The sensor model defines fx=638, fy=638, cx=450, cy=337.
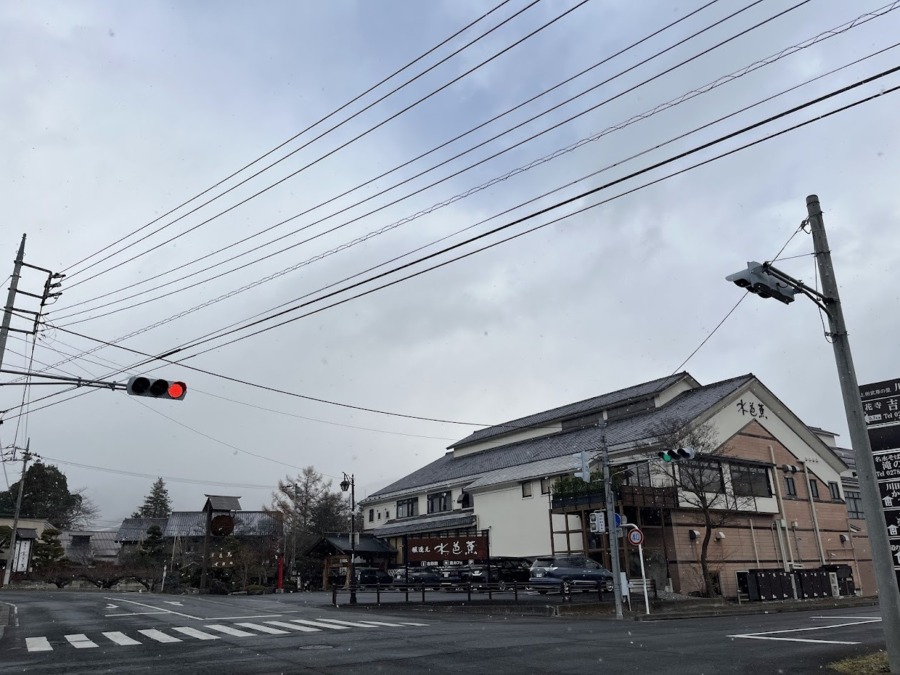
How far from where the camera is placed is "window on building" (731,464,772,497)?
34.4 metres

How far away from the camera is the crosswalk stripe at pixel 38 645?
12.9 m

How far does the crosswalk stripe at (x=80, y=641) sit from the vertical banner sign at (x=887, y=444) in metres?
15.2

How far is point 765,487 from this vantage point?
3603 centimetres

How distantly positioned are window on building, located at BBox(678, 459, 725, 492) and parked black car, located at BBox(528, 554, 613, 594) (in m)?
5.95

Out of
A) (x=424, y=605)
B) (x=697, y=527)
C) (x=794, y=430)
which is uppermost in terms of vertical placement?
(x=794, y=430)

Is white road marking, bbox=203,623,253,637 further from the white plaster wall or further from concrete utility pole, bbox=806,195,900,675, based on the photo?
the white plaster wall

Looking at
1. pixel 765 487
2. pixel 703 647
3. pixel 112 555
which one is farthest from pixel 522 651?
pixel 112 555

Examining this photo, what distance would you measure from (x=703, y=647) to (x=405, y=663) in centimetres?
619

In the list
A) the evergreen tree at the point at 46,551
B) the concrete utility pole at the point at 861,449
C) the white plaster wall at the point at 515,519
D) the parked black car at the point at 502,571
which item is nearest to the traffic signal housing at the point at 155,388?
the concrete utility pole at the point at 861,449

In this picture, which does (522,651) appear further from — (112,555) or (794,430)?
(112,555)

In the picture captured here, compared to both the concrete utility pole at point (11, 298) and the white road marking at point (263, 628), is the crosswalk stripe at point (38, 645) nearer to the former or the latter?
the white road marking at point (263, 628)

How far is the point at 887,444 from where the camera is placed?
1039cm

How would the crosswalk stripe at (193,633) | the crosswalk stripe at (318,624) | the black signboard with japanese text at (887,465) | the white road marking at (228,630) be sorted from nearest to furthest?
the black signboard with japanese text at (887,465) → the crosswalk stripe at (193,633) → the white road marking at (228,630) → the crosswalk stripe at (318,624)

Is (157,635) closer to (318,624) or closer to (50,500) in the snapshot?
(318,624)
